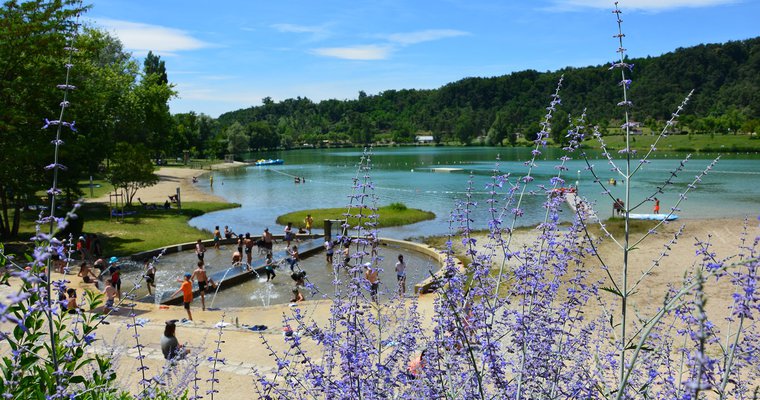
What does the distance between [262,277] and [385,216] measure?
67.4 ft

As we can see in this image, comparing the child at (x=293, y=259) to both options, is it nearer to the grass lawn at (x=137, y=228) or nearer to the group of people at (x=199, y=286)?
the group of people at (x=199, y=286)

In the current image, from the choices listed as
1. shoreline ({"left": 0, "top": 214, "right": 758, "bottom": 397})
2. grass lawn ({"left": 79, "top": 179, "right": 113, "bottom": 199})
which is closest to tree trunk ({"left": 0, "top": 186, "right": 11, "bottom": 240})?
shoreline ({"left": 0, "top": 214, "right": 758, "bottom": 397})

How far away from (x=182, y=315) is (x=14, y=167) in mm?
14939

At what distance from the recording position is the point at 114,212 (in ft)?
136

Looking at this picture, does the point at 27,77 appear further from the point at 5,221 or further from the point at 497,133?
the point at 497,133

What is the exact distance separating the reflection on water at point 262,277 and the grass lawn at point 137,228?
3058 millimetres

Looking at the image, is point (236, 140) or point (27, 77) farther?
point (236, 140)

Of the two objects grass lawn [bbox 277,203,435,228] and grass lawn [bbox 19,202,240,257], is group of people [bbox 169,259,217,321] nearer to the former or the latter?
grass lawn [bbox 19,202,240,257]

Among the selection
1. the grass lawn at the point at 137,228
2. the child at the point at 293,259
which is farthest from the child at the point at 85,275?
the child at the point at 293,259

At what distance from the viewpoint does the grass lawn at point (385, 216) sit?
42.8 meters

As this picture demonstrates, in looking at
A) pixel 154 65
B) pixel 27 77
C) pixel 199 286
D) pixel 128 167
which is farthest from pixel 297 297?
pixel 154 65

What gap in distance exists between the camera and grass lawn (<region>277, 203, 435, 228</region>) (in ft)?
140

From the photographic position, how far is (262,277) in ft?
80.4

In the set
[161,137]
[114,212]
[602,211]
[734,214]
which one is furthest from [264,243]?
[161,137]
